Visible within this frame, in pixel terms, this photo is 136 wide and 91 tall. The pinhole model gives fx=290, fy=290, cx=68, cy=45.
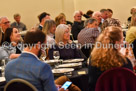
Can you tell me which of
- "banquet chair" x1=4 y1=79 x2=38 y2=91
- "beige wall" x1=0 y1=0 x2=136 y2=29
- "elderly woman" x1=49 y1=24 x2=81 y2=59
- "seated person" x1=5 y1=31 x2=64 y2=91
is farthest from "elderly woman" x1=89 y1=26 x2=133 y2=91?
"beige wall" x1=0 y1=0 x2=136 y2=29

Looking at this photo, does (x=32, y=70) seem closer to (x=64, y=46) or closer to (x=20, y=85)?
(x=20, y=85)

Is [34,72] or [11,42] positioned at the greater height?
[11,42]

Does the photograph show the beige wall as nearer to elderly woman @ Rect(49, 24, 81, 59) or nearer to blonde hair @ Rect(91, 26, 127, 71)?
elderly woman @ Rect(49, 24, 81, 59)

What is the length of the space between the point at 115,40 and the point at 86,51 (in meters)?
2.11

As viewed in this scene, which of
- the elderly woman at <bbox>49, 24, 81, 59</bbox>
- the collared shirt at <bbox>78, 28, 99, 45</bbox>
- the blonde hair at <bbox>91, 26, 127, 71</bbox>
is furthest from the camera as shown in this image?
the collared shirt at <bbox>78, 28, 99, 45</bbox>

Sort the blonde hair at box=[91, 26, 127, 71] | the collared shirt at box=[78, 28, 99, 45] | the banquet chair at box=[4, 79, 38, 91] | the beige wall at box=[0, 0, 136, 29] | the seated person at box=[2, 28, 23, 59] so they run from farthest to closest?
1. the beige wall at box=[0, 0, 136, 29]
2. the collared shirt at box=[78, 28, 99, 45]
3. the seated person at box=[2, 28, 23, 59]
4. the blonde hair at box=[91, 26, 127, 71]
5. the banquet chair at box=[4, 79, 38, 91]

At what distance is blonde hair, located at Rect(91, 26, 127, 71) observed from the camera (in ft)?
8.82

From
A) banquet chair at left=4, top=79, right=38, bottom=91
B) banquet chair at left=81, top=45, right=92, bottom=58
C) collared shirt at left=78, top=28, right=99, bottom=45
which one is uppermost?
collared shirt at left=78, top=28, right=99, bottom=45

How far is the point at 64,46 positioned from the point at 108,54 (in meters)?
2.00

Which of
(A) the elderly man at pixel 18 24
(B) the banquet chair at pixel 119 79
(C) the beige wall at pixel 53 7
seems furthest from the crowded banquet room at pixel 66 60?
(C) the beige wall at pixel 53 7

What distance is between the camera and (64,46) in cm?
466

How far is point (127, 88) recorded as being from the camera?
2.37 metres

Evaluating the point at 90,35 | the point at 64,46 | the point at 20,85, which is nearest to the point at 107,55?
the point at 20,85

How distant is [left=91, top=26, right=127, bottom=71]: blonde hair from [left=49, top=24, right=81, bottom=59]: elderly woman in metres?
1.81
